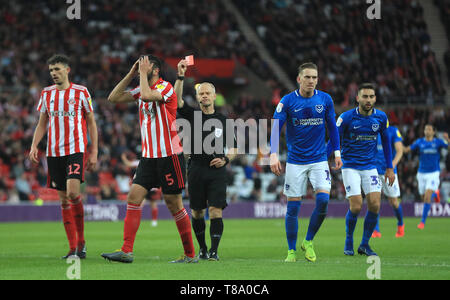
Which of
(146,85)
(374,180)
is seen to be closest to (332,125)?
(374,180)

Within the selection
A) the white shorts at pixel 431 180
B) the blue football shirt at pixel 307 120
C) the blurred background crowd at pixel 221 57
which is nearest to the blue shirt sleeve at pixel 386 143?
the blue football shirt at pixel 307 120

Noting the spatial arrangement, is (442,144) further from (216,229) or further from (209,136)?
(216,229)

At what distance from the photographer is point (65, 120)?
9.84m

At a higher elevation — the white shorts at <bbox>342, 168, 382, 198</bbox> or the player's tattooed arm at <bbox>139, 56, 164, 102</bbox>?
the player's tattooed arm at <bbox>139, 56, 164, 102</bbox>

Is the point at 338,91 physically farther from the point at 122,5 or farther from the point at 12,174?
the point at 12,174

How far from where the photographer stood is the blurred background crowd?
25.7 metres

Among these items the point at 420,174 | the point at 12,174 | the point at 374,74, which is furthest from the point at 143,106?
the point at 374,74

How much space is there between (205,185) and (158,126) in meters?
1.55

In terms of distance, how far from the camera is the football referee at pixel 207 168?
9.89 metres

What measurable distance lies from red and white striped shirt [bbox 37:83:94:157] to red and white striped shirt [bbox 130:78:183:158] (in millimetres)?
1355

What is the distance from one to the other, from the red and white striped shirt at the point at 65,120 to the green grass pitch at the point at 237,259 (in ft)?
4.99

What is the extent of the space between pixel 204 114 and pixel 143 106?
140cm

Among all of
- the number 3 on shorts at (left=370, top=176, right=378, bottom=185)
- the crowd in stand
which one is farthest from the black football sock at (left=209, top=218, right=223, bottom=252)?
the crowd in stand

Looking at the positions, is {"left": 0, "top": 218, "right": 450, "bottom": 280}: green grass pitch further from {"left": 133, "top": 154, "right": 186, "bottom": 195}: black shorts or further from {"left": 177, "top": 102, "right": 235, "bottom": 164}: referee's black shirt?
{"left": 177, "top": 102, "right": 235, "bottom": 164}: referee's black shirt
